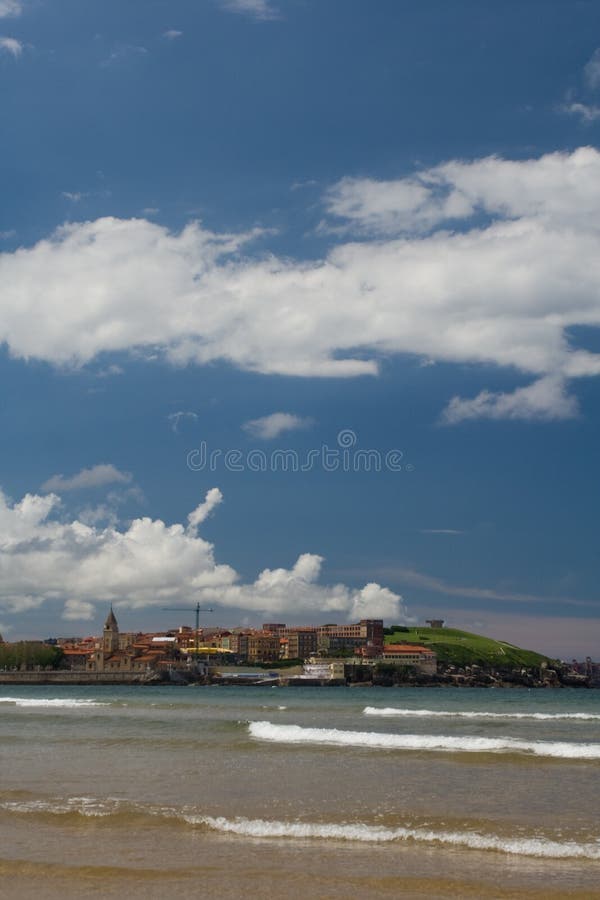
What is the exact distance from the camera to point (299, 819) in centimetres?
1608

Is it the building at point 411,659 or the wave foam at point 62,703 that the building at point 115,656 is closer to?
the building at point 411,659

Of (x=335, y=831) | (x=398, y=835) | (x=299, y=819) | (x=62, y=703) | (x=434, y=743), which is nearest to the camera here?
(x=398, y=835)

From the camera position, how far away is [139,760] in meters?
25.0

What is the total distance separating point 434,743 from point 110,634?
173 meters

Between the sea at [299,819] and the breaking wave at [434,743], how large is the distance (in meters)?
0.16

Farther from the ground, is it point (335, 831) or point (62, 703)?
point (335, 831)

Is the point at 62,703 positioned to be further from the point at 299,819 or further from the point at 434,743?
the point at 299,819

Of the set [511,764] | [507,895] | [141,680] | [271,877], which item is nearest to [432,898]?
[507,895]

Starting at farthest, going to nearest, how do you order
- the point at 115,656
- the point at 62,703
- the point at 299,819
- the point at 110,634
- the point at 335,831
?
1. the point at 110,634
2. the point at 115,656
3. the point at 62,703
4. the point at 299,819
5. the point at 335,831

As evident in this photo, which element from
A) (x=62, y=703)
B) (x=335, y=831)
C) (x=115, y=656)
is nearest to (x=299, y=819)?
(x=335, y=831)

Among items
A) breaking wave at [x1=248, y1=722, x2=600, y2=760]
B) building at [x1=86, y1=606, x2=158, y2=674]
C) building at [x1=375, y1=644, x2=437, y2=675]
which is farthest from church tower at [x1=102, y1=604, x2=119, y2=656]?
breaking wave at [x1=248, y1=722, x2=600, y2=760]

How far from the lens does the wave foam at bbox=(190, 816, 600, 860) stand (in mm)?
13727

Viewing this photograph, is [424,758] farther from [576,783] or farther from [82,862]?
[82,862]

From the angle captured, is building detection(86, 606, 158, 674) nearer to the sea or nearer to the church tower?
the church tower
